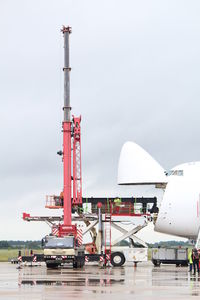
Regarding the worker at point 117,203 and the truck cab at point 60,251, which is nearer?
the truck cab at point 60,251

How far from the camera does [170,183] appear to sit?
4712 centimetres

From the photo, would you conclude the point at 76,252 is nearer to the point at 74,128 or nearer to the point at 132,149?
the point at 132,149

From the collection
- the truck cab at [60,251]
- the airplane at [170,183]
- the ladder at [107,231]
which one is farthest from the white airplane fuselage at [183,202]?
the truck cab at [60,251]

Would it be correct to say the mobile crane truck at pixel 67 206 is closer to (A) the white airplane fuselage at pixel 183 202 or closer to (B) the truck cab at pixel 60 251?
(B) the truck cab at pixel 60 251

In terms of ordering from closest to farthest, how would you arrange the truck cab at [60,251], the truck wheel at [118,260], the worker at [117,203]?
the truck cab at [60,251] → the truck wheel at [118,260] → the worker at [117,203]

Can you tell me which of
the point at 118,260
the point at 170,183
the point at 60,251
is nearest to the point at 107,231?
the point at 118,260

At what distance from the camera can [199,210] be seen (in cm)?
4619

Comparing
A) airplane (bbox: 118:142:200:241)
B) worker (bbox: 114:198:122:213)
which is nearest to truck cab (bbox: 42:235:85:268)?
airplane (bbox: 118:142:200:241)

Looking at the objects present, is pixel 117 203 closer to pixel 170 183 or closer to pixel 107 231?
pixel 107 231

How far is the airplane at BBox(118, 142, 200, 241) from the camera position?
152ft

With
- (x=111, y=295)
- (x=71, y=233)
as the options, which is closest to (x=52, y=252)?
(x=71, y=233)

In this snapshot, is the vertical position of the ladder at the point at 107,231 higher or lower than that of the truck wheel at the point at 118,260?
higher

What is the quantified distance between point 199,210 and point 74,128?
42.2ft

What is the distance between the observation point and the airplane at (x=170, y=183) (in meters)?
46.3
